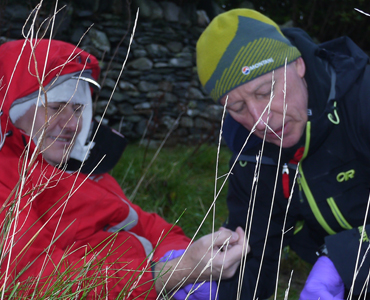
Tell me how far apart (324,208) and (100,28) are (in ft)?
16.1

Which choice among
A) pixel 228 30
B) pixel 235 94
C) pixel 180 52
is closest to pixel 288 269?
pixel 235 94

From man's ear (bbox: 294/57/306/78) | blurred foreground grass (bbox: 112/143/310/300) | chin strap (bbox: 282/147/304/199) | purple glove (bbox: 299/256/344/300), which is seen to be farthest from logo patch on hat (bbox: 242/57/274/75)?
blurred foreground grass (bbox: 112/143/310/300)

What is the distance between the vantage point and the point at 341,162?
81.1 inches

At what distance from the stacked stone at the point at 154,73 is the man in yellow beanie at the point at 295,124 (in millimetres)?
3795

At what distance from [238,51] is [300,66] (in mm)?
368

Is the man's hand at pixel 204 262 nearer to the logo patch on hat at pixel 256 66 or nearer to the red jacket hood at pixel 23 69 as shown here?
the logo patch on hat at pixel 256 66

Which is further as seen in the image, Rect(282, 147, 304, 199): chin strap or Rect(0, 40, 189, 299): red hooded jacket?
Rect(282, 147, 304, 199): chin strap

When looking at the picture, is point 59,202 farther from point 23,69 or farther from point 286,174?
point 286,174

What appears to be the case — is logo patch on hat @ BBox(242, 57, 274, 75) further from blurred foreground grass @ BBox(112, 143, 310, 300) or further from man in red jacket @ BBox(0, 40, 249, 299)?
blurred foreground grass @ BBox(112, 143, 310, 300)

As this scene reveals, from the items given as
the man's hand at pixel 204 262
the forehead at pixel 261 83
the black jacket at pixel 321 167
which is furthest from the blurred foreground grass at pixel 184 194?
the forehead at pixel 261 83

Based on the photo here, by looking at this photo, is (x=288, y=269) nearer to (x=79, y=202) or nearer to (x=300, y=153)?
(x=300, y=153)

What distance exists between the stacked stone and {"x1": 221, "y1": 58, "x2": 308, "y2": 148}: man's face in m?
3.94

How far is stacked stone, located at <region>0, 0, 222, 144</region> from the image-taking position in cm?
610

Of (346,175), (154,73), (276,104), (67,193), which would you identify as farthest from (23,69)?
(154,73)
